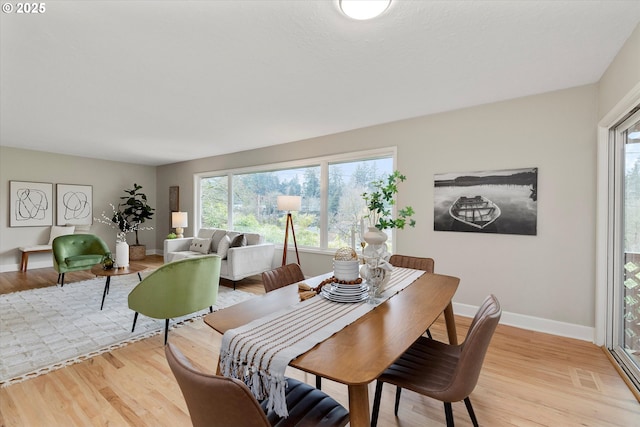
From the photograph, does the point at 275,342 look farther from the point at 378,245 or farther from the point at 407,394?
the point at 407,394

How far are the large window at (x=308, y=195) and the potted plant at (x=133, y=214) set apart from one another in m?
Answer: 2.02

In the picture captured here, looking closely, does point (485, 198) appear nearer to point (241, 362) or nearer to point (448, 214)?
point (448, 214)

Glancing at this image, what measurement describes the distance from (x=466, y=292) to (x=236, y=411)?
10.6 feet

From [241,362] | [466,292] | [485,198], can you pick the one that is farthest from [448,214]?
[241,362]

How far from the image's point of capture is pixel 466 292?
330cm

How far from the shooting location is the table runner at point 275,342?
3.04 ft

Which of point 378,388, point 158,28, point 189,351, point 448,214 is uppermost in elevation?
point 158,28

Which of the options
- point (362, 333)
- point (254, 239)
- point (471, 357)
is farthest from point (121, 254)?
point (471, 357)

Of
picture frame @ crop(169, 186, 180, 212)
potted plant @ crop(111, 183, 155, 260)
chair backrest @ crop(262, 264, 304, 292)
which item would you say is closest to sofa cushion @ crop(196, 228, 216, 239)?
picture frame @ crop(169, 186, 180, 212)

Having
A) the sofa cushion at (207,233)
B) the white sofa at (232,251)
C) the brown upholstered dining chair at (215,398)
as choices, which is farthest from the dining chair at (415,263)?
the sofa cushion at (207,233)

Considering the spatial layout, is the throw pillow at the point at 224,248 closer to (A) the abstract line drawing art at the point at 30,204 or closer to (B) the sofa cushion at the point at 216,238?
(B) the sofa cushion at the point at 216,238

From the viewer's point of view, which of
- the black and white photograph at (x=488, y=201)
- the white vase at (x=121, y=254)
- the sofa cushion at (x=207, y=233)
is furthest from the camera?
the sofa cushion at (x=207, y=233)

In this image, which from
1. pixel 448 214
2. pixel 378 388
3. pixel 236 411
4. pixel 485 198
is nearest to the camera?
pixel 236 411

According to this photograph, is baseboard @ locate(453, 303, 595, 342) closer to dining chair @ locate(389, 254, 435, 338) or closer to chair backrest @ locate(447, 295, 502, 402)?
dining chair @ locate(389, 254, 435, 338)
